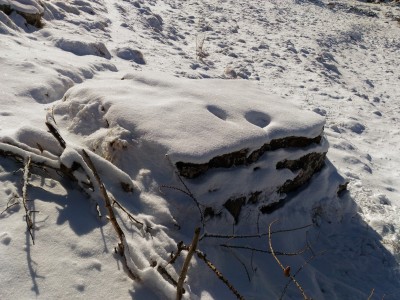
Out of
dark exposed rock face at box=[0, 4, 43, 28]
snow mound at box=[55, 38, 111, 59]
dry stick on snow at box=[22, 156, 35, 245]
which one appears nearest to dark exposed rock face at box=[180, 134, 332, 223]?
dry stick on snow at box=[22, 156, 35, 245]

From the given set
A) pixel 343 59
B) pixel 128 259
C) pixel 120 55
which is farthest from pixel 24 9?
pixel 343 59

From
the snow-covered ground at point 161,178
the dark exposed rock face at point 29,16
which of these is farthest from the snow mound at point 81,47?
the dark exposed rock face at point 29,16

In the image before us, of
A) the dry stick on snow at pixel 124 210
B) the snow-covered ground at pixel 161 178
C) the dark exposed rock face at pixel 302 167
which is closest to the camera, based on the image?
the snow-covered ground at pixel 161 178

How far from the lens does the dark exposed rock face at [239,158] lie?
2.58m

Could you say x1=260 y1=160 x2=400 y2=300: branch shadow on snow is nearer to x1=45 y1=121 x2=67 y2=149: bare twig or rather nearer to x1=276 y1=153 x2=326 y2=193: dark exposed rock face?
x1=276 y1=153 x2=326 y2=193: dark exposed rock face

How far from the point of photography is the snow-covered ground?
6.37 feet

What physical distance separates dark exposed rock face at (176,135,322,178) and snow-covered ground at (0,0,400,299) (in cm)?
5

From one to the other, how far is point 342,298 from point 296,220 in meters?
0.65

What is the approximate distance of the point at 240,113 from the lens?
10.1 feet

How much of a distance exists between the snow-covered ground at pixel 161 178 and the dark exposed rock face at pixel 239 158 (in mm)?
55

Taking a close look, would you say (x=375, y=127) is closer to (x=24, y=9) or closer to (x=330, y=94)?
(x=330, y=94)

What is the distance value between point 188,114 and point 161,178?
532 millimetres

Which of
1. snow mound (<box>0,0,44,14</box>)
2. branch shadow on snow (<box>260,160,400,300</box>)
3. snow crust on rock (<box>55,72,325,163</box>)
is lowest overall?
branch shadow on snow (<box>260,160,400,300</box>)

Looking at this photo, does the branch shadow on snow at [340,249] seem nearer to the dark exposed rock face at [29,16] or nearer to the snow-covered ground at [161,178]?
the snow-covered ground at [161,178]
